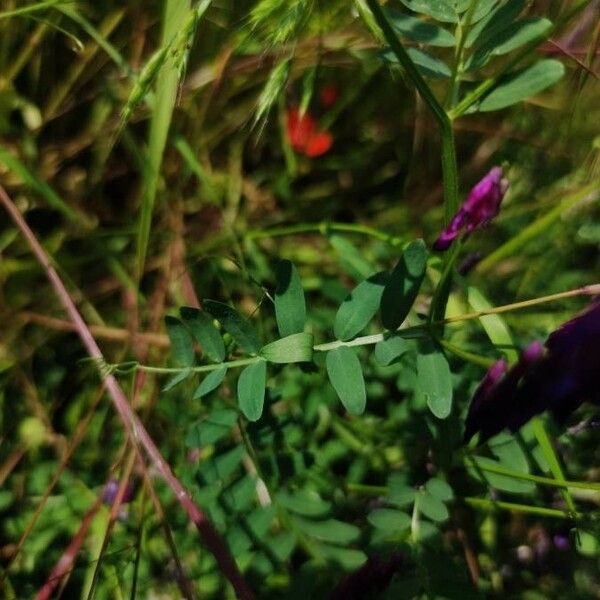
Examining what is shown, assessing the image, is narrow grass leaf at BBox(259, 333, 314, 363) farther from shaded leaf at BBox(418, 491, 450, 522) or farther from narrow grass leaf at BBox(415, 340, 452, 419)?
shaded leaf at BBox(418, 491, 450, 522)

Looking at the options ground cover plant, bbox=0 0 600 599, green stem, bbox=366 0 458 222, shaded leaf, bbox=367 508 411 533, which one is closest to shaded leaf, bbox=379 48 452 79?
ground cover plant, bbox=0 0 600 599

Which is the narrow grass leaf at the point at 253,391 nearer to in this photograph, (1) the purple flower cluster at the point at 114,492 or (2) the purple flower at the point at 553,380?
(2) the purple flower at the point at 553,380

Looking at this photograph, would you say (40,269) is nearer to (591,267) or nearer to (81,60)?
(81,60)

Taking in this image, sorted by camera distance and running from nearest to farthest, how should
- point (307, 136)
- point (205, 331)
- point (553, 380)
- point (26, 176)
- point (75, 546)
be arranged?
1. point (553, 380)
2. point (205, 331)
3. point (75, 546)
4. point (26, 176)
5. point (307, 136)

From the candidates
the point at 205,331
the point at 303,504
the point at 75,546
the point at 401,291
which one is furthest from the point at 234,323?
the point at 75,546

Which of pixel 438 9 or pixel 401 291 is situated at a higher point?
pixel 438 9

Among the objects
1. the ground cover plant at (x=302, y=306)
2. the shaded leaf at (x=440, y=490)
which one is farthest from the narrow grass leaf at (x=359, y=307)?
the shaded leaf at (x=440, y=490)

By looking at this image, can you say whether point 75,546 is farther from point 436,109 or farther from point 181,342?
point 436,109
